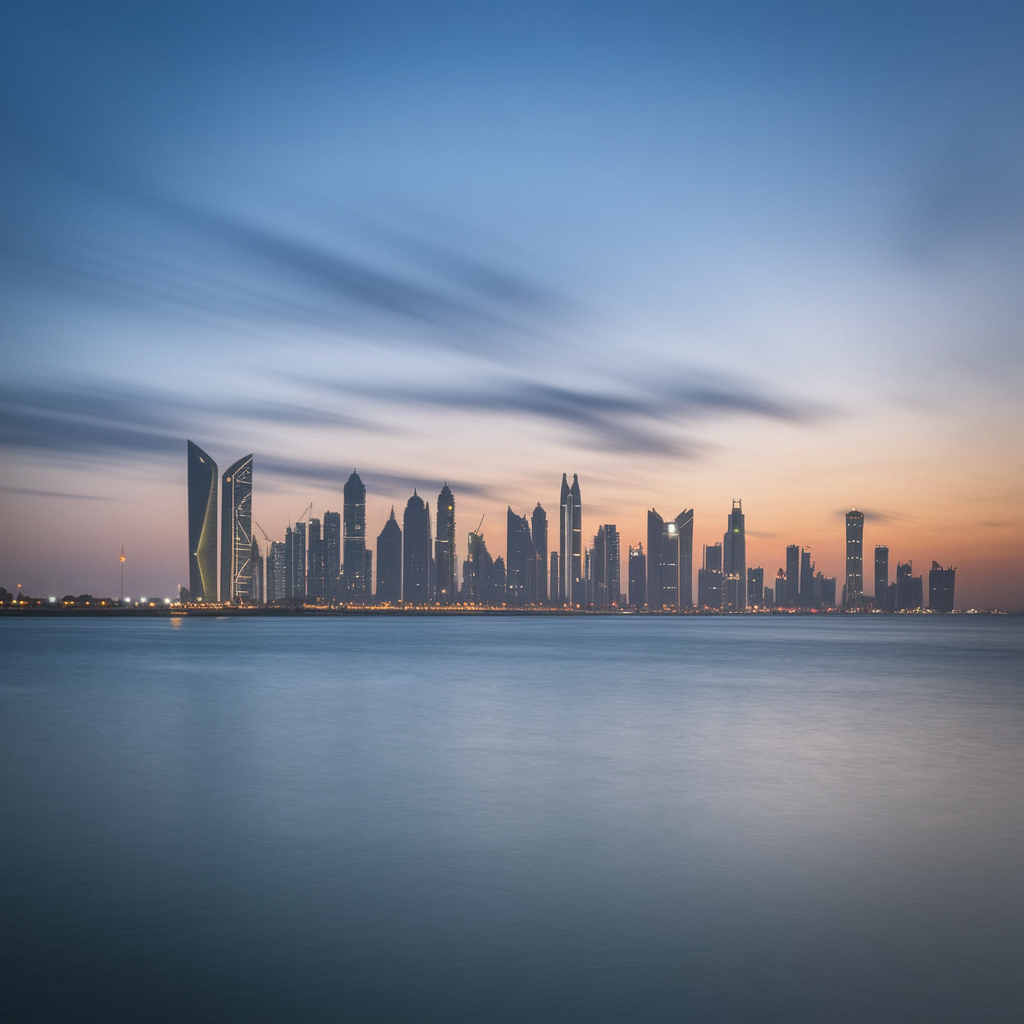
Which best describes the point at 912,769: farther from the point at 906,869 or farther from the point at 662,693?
the point at 662,693

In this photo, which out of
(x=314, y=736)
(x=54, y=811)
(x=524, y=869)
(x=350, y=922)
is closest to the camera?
(x=350, y=922)

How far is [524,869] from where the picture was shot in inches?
578

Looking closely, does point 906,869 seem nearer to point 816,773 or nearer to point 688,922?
point 688,922

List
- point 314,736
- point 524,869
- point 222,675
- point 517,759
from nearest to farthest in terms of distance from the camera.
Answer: point 524,869, point 517,759, point 314,736, point 222,675

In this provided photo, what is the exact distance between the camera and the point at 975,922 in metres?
12.0

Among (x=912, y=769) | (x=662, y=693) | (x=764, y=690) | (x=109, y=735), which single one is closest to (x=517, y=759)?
(x=912, y=769)

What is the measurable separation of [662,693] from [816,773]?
2510cm

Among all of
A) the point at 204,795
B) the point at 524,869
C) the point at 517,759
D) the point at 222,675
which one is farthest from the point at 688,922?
the point at 222,675

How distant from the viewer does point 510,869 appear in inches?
579

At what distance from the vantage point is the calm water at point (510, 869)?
964 centimetres

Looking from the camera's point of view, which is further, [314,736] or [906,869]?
[314,736]

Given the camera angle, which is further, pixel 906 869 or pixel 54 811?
pixel 54 811

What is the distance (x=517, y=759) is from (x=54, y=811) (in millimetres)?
11824

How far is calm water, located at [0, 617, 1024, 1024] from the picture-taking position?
9641 millimetres
